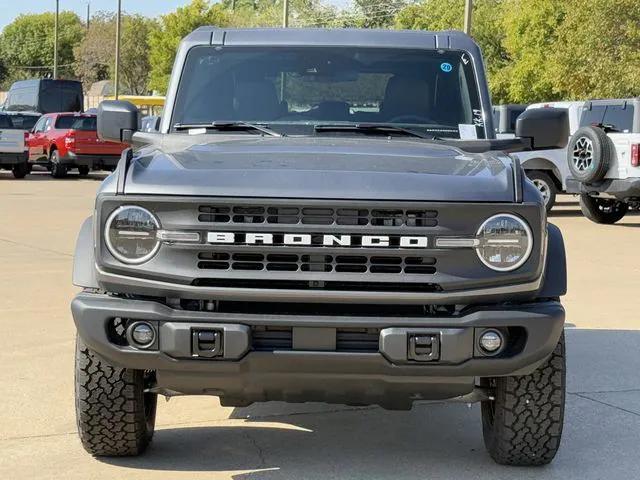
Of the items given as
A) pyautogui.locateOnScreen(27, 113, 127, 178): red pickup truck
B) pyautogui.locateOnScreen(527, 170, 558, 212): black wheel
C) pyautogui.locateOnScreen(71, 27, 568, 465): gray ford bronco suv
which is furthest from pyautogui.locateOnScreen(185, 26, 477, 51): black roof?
pyautogui.locateOnScreen(27, 113, 127, 178): red pickup truck

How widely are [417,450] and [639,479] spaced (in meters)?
0.98

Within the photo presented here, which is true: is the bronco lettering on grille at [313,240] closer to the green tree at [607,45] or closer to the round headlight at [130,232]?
the round headlight at [130,232]

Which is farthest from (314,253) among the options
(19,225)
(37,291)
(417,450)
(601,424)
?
(19,225)

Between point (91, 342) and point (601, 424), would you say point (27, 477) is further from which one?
point (601, 424)

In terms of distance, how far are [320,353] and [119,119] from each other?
A: 2.24 meters

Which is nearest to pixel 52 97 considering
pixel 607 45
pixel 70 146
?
pixel 70 146

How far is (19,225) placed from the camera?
17.0 m

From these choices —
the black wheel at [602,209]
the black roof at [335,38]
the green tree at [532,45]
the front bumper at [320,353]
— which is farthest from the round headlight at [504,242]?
the green tree at [532,45]

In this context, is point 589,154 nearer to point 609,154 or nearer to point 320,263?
point 609,154

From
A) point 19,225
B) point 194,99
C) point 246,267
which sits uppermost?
point 194,99

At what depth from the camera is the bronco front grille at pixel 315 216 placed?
14.9ft

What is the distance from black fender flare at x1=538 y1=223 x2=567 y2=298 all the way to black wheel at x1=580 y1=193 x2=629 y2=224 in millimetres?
14102

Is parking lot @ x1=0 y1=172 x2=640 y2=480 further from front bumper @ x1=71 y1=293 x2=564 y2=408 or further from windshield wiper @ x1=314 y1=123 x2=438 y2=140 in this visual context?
windshield wiper @ x1=314 y1=123 x2=438 y2=140

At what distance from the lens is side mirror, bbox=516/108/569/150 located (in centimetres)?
603
